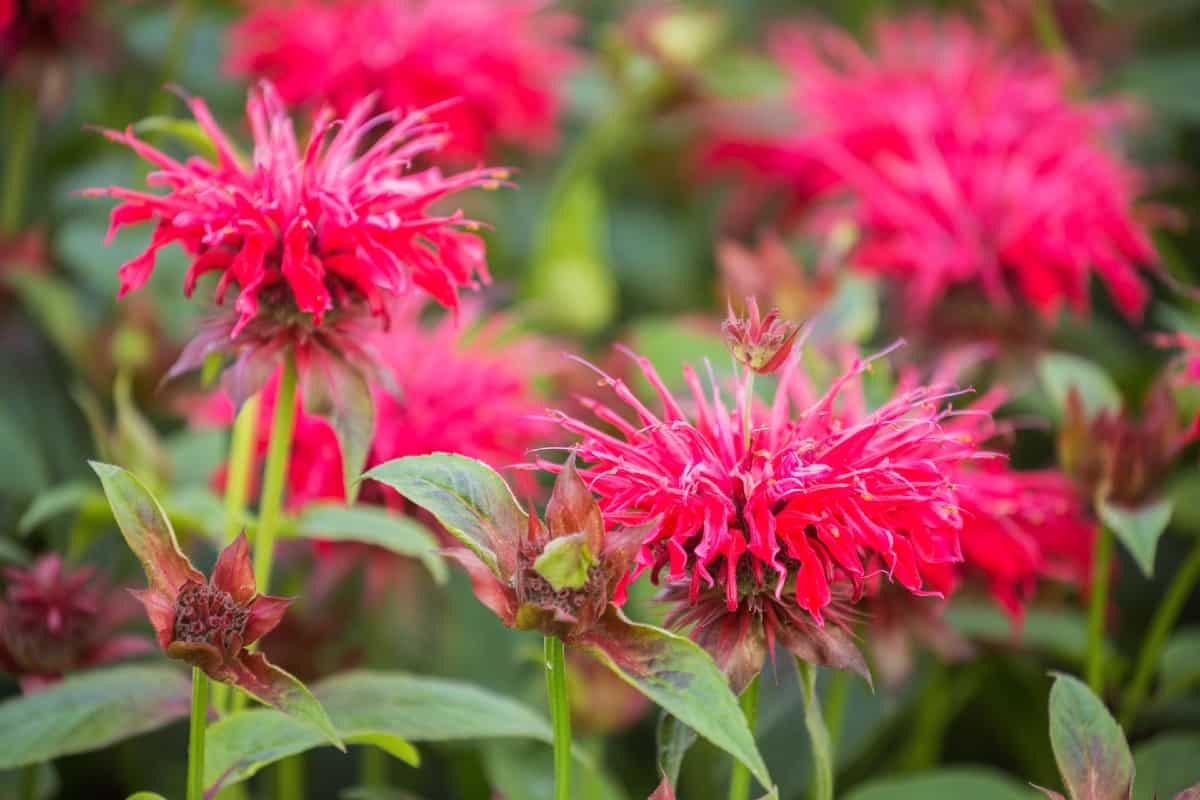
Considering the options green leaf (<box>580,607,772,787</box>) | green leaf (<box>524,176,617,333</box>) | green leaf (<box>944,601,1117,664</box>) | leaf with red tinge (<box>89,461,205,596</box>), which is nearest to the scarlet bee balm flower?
leaf with red tinge (<box>89,461,205,596</box>)

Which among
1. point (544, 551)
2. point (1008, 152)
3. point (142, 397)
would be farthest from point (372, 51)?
point (544, 551)

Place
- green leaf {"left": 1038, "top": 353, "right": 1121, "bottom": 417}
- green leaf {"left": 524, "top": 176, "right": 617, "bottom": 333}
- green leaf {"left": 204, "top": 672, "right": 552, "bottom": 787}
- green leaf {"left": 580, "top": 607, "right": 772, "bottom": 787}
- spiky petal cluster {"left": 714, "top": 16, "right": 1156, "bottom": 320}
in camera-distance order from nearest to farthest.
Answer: green leaf {"left": 580, "top": 607, "right": 772, "bottom": 787}
green leaf {"left": 204, "top": 672, "right": 552, "bottom": 787}
green leaf {"left": 1038, "top": 353, "right": 1121, "bottom": 417}
spiky petal cluster {"left": 714, "top": 16, "right": 1156, "bottom": 320}
green leaf {"left": 524, "top": 176, "right": 617, "bottom": 333}

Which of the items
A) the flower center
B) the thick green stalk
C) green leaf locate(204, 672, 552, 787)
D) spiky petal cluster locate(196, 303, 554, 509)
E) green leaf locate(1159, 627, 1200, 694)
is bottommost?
green leaf locate(1159, 627, 1200, 694)

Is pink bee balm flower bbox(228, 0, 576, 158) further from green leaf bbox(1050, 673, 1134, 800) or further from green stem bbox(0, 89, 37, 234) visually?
green leaf bbox(1050, 673, 1134, 800)

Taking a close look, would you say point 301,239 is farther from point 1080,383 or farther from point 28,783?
point 1080,383

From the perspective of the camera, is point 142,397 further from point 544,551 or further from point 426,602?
point 544,551

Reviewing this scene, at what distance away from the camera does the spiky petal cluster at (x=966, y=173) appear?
837 millimetres

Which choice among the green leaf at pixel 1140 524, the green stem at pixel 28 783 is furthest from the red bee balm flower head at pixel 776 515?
the green stem at pixel 28 783

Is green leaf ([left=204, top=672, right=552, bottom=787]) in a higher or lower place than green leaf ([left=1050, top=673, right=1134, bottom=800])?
higher

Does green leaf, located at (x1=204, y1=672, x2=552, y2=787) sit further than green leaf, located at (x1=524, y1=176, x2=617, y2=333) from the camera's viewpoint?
No

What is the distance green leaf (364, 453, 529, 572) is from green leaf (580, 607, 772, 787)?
5 cm

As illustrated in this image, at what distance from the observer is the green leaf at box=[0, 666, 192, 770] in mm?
523

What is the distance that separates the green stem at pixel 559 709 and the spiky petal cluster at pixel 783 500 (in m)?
0.04

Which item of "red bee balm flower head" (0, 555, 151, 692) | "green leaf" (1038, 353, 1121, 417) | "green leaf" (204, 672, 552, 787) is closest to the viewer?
"green leaf" (204, 672, 552, 787)
